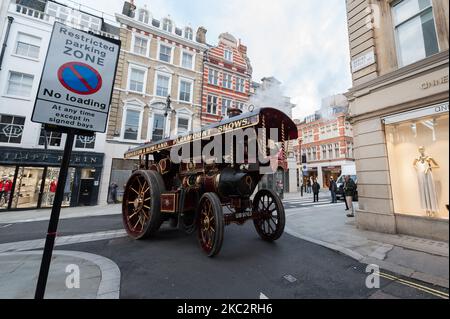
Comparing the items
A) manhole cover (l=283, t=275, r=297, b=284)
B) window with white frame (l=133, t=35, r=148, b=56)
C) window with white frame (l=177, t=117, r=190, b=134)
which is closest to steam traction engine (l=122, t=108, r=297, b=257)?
manhole cover (l=283, t=275, r=297, b=284)

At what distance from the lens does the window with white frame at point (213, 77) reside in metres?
19.7

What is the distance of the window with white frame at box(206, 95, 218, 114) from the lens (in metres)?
19.2

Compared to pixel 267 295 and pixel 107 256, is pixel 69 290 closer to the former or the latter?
pixel 107 256

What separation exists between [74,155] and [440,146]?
16349mm

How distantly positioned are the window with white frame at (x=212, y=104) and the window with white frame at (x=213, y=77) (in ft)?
4.92

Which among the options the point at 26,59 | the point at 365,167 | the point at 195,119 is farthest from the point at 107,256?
the point at 26,59

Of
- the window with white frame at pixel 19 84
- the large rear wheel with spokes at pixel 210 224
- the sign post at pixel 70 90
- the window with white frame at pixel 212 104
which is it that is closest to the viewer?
the sign post at pixel 70 90

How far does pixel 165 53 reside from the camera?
1759cm

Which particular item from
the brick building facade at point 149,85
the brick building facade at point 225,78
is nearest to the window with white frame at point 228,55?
the brick building facade at point 225,78

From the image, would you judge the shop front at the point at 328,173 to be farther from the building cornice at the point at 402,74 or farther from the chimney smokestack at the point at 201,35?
the building cornice at the point at 402,74

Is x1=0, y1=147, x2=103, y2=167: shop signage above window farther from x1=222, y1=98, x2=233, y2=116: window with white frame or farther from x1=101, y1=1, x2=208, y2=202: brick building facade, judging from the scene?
x1=222, y1=98, x2=233, y2=116: window with white frame

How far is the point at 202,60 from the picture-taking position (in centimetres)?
1925

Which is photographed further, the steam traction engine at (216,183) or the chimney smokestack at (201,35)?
the chimney smokestack at (201,35)

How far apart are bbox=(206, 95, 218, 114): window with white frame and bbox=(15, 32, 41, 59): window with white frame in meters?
12.5
